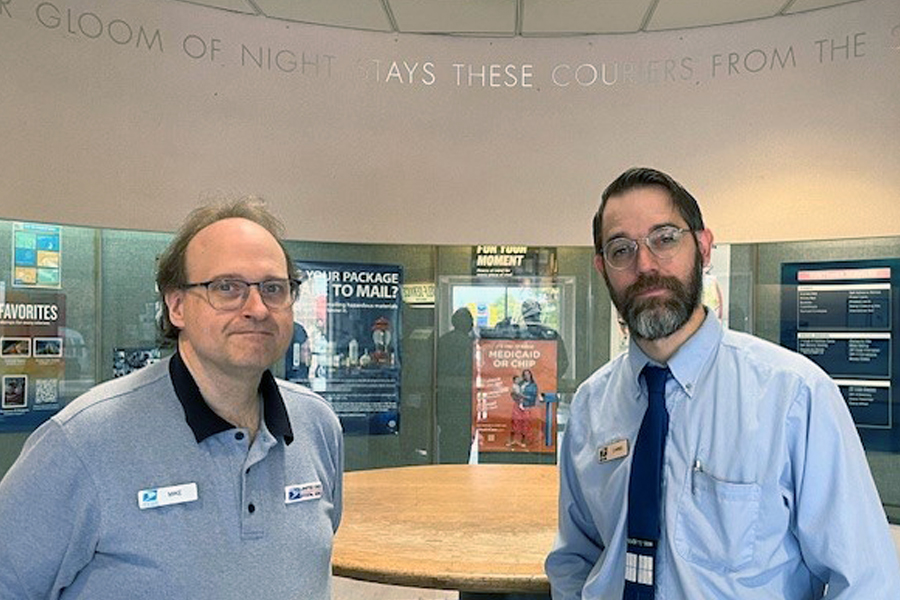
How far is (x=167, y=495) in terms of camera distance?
157 cm

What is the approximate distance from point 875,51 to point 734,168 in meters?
1.18

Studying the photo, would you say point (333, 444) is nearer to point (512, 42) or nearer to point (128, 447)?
point (128, 447)

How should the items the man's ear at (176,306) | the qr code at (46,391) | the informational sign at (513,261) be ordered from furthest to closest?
the informational sign at (513,261)
the qr code at (46,391)
the man's ear at (176,306)

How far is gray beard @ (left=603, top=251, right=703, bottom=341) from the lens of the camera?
1747mm

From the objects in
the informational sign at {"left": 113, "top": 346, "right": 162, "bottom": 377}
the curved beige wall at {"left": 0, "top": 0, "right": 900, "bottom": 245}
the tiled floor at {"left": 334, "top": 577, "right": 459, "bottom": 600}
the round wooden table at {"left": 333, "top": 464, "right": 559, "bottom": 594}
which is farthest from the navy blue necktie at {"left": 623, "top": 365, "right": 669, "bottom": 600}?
the curved beige wall at {"left": 0, "top": 0, "right": 900, "bottom": 245}

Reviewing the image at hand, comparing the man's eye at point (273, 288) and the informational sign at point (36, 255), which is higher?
the informational sign at point (36, 255)

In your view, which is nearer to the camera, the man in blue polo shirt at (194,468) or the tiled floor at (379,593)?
the man in blue polo shirt at (194,468)

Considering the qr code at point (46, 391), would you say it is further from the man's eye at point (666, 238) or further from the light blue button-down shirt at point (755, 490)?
the man's eye at point (666, 238)

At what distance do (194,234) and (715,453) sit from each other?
124 centimetres

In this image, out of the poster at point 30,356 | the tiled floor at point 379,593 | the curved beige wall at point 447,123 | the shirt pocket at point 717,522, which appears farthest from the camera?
the curved beige wall at point 447,123

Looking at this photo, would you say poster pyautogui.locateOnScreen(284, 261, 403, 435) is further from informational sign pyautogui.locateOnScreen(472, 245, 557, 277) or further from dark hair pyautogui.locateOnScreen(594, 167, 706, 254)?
dark hair pyautogui.locateOnScreen(594, 167, 706, 254)

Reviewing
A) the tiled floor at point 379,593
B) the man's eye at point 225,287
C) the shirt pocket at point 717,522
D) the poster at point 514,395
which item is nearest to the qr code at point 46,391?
the tiled floor at point 379,593

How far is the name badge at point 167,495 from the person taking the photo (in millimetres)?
1547

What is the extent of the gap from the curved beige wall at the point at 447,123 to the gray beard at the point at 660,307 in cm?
437
